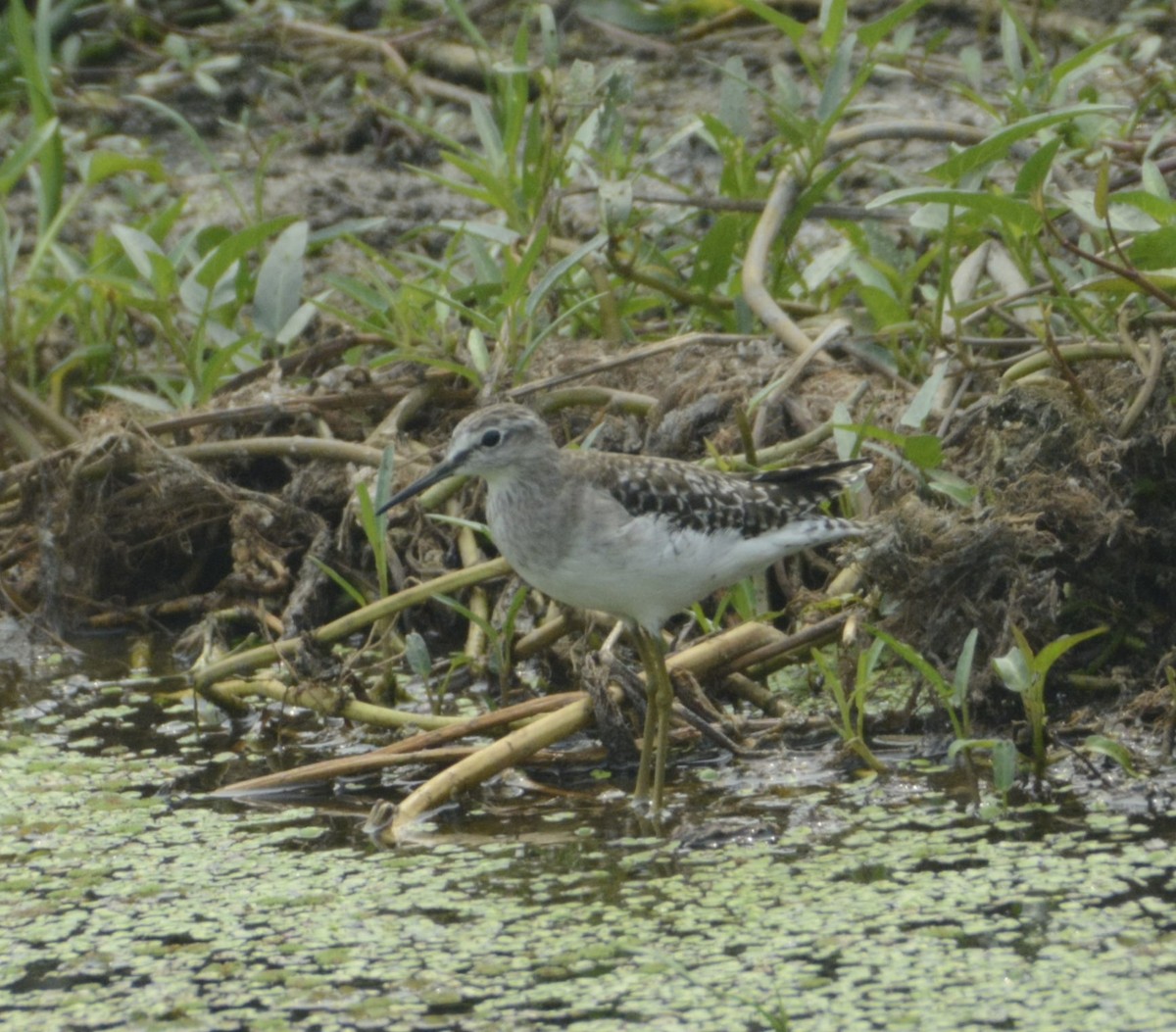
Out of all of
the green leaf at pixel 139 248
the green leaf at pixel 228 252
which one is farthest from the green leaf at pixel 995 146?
the green leaf at pixel 139 248

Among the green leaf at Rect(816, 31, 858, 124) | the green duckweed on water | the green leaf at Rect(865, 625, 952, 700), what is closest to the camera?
the green duckweed on water

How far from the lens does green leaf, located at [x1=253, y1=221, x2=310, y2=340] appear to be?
6.91m

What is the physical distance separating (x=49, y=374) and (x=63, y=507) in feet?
2.84

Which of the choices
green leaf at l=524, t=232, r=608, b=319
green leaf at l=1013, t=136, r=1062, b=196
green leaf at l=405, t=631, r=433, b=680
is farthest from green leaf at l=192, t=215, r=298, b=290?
green leaf at l=1013, t=136, r=1062, b=196

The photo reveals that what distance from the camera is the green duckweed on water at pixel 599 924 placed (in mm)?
3576

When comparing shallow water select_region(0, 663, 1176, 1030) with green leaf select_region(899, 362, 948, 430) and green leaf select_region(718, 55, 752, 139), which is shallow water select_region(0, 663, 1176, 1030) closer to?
green leaf select_region(899, 362, 948, 430)

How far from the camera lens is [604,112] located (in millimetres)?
6336

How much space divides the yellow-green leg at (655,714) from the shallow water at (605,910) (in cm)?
9

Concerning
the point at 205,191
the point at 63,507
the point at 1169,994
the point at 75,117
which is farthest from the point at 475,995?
the point at 75,117

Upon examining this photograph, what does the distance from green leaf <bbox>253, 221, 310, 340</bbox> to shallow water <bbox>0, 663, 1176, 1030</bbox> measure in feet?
7.54

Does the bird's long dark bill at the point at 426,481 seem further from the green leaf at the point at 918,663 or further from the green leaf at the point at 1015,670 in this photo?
the green leaf at the point at 1015,670

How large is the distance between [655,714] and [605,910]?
39.6 inches

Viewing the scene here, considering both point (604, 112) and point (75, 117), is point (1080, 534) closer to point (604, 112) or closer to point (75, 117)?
point (604, 112)

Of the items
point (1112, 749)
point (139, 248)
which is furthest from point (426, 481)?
point (139, 248)
